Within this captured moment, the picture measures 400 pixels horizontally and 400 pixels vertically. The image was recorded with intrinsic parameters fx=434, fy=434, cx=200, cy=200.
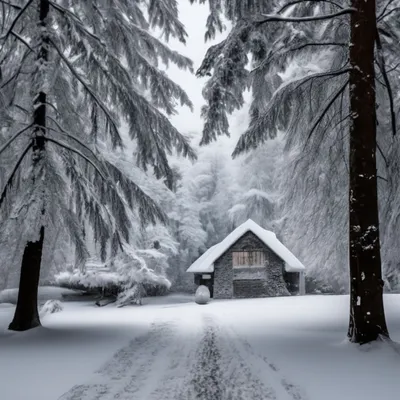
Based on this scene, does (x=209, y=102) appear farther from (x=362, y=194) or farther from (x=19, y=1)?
(x=19, y=1)

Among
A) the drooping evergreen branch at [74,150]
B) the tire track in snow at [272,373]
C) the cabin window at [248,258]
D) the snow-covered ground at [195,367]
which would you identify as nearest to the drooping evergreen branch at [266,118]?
the drooping evergreen branch at [74,150]

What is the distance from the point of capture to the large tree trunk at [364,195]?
7.41 metres

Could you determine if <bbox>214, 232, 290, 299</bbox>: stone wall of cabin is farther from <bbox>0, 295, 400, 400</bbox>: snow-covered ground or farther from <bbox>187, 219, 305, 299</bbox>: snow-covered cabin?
<bbox>0, 295, 400, 400</bbox>: snow-covered ground

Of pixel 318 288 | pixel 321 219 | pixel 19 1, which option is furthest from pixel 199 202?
pixel 19 1

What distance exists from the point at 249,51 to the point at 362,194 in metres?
3.80

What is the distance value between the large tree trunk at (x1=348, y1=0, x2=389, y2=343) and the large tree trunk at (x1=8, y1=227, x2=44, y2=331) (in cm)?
682

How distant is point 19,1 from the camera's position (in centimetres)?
1118

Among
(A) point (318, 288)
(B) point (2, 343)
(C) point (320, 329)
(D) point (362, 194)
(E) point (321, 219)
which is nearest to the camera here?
(D) point (362, 194)

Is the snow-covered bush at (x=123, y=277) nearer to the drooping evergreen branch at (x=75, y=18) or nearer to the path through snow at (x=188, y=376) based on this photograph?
the drooping evergreen branch at (x=75, y=18)

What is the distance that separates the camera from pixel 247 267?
109 ft

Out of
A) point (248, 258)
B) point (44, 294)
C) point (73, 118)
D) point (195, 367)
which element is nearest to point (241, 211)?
point (248, 258)

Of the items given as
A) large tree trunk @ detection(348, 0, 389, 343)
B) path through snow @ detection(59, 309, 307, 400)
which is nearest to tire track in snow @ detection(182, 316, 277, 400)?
path through snow @ detection(59, 309, 307, 400)

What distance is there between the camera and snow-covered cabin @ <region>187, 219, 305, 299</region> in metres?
32.6

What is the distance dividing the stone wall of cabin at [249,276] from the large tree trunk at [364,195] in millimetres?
25150
